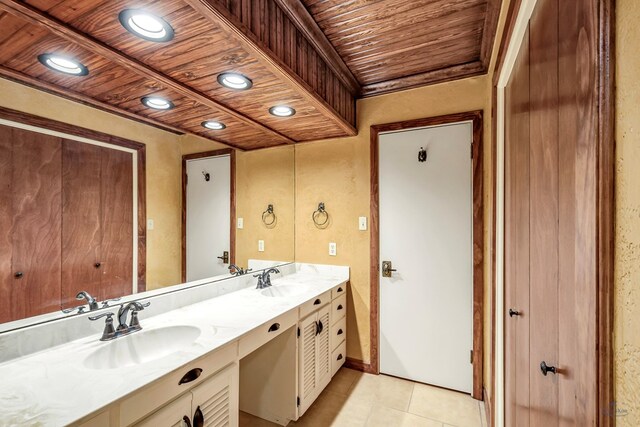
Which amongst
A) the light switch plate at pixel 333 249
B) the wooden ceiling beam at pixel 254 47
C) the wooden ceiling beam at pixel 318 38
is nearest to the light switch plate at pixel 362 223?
the light switch plate at pixel 333 249

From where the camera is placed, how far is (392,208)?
7.86 ft

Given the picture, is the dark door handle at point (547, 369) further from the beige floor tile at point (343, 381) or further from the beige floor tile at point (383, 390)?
the beige floor tile at point (343, 381)

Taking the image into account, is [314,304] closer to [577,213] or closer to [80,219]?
[80,219]

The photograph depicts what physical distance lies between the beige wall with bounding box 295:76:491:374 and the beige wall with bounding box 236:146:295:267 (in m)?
0.10

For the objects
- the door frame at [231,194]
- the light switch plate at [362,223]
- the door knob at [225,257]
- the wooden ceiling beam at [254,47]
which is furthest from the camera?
the light switch plate at [362,223]

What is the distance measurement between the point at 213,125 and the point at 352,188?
4.07 feet

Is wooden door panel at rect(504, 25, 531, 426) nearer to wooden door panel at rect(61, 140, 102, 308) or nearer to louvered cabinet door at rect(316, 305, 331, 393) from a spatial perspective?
louvered cabinet door at rect(316, 305, 331, 393)

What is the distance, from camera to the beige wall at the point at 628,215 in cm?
43

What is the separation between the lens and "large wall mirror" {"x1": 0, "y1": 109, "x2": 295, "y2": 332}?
1062 mm

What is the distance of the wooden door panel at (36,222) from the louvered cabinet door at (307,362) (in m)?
1.30

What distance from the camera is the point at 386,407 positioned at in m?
2.04

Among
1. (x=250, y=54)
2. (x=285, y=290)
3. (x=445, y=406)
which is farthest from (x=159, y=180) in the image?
(x=445, y=406)

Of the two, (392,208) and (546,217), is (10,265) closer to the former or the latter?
(546,217)

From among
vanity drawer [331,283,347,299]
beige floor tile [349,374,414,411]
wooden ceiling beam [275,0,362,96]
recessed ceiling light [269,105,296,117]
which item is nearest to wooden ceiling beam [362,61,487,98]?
wooden ceiling beam [275,0,362,96]
